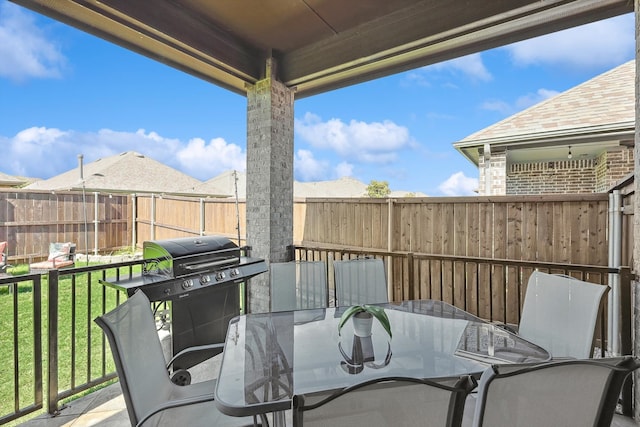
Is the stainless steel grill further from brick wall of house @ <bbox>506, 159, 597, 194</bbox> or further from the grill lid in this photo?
brick wall of house @ <bbox>506, 159, 597, 194</bbox>

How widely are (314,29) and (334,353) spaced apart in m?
2.96

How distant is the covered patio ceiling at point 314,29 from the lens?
2.47 m

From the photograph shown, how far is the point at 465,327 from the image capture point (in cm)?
196

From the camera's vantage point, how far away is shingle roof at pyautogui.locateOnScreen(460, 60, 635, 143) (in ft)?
12.6

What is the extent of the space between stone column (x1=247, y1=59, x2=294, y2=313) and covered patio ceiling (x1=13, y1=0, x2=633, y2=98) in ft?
0.83

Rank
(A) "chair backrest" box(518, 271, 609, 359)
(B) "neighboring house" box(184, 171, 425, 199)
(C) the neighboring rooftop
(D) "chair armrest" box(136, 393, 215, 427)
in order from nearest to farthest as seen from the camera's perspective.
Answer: (D) "chair armrest" box(136, 393, 215, 427) → (A) "chair backrest" box(518, 271, 609, 359) → (C) the neighboring rooftop → (B) "neighboring house" box(184, 171, 425, 199)

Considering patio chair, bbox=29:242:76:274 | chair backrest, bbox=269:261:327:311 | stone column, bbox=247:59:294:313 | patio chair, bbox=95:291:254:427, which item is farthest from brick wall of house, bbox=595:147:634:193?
patio chair, bbox=29:242:76:274

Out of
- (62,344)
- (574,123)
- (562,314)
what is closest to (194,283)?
(62,344)

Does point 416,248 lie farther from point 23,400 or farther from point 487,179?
point 23,400

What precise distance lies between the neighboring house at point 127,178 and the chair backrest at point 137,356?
11.3m

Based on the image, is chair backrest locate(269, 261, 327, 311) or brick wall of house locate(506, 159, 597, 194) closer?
chair backrest locate(269, 261, 327, 311)

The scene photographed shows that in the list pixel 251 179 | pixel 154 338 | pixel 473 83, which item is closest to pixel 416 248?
pixel 251 179

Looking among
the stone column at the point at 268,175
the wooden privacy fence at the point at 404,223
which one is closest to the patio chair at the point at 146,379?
the stone column at the point at 268,175

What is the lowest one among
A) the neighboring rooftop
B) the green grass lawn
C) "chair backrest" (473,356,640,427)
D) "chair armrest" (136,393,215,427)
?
A: the green grass lawn
